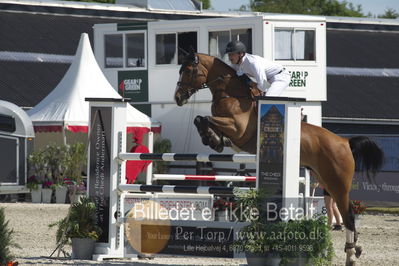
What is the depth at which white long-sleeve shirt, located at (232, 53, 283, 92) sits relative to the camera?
902 centimetres

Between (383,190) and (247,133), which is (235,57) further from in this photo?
(383,190)

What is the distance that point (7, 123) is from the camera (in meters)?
6.77

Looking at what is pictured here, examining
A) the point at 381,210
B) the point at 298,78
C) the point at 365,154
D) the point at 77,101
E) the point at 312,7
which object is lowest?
the point at 381,210

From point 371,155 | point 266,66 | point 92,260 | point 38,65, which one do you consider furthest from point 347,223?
point 38,65

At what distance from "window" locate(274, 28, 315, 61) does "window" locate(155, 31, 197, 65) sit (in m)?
2.10

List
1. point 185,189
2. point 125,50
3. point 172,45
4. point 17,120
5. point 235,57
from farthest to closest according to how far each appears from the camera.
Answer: point 125,50, point 172,45, point 235,57, point 185,189, point 17,120

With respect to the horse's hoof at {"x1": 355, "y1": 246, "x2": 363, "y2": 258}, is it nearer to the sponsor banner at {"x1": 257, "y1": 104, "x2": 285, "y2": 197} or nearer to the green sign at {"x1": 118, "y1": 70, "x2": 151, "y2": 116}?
the sponsor banner at {"x1": 257, "y1": 104, "x2": 285, "y2": 197}

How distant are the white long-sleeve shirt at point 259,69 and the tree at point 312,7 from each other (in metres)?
52.7

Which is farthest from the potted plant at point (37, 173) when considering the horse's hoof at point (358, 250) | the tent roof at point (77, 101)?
the horse's hoof at point (358, 250)

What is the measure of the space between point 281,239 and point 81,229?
2.29 meters

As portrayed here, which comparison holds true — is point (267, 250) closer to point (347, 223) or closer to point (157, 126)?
point (347, 223)

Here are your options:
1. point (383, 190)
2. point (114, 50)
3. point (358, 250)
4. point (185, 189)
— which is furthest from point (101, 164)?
point (114, 50)

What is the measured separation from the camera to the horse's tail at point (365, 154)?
968 cm

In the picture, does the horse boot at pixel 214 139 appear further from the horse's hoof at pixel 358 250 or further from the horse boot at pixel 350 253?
the horse's hoof at pixel 358 250
